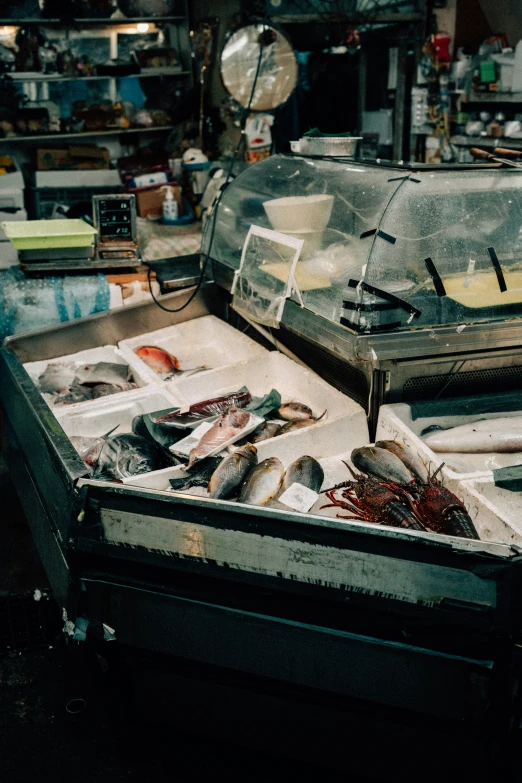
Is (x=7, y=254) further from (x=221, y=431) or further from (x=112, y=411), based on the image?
(x=221, y=431)

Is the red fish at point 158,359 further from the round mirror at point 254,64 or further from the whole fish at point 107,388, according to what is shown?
the round mirror at point 254,64

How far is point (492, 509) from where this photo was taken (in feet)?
8.20

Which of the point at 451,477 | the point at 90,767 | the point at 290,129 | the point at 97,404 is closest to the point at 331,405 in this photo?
the point at 451,477

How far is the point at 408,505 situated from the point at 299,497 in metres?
0.43

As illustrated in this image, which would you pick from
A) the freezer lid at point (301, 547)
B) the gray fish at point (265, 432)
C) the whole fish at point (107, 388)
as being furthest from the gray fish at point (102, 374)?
the freezer lid at point (301, 547)

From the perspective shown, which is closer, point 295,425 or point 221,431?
point 221,431

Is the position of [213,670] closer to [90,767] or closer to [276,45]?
[90,767]

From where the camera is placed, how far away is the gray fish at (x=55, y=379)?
3971 mm

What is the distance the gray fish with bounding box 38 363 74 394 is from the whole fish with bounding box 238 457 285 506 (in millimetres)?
1611

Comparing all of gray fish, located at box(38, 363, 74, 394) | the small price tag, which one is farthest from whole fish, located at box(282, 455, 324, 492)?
gray fish, located at box(38, 363, 74, 394)

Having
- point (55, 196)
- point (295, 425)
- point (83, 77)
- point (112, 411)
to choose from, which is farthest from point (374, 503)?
point (83, 77)

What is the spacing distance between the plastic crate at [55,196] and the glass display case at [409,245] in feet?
18.0

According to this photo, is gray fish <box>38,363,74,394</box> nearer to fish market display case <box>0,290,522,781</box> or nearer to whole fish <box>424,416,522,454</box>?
fish market display case <box>0,290,522,781</box>

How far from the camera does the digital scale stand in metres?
4.74
